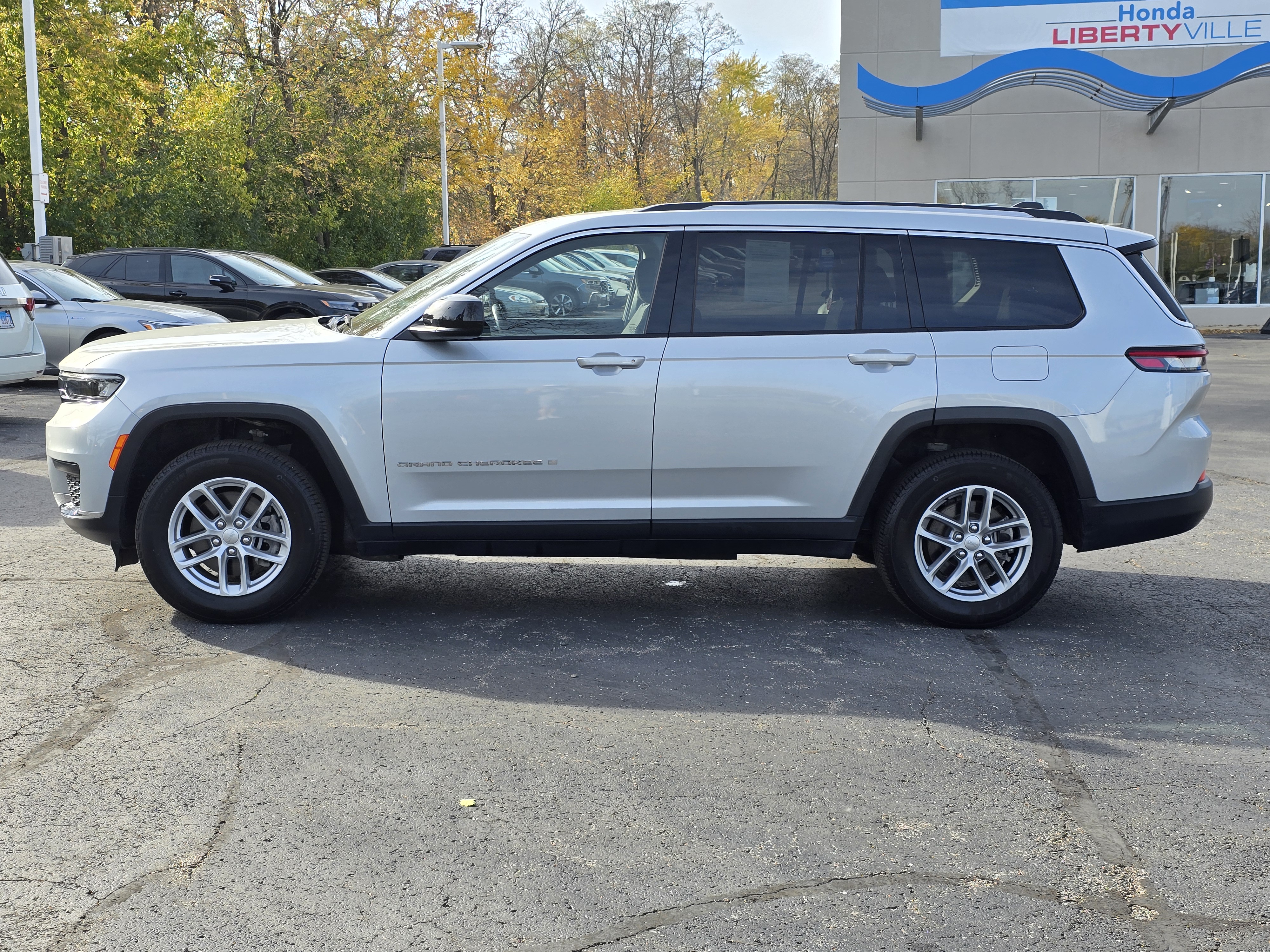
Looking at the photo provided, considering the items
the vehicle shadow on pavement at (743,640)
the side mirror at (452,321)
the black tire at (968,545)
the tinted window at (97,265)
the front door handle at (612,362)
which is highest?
the tinted window at (97,265)

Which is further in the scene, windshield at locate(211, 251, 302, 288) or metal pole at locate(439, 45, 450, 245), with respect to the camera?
metal pole at locate(439, 45, 450, 245)

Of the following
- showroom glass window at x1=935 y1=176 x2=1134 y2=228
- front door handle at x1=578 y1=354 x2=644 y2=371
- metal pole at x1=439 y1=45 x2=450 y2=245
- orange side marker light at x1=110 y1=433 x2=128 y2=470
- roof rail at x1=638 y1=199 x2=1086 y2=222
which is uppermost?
metal pole at x1=439 y1=45 x2=450 y2=245

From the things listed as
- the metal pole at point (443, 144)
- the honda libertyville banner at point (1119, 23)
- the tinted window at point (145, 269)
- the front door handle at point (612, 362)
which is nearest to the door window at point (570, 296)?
the front door handle at point (612, 362)

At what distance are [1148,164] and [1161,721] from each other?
27288mm

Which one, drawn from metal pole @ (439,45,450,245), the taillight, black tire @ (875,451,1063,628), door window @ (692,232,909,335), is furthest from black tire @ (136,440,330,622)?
metal pole @ (439,45,450,245)

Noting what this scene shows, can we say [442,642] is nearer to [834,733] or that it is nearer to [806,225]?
[834,733]

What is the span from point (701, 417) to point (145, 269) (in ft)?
45.0

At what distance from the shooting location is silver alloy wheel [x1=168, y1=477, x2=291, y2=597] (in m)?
5.49

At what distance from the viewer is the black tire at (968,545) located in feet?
18.1

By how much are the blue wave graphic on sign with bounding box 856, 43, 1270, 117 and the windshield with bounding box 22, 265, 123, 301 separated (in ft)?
62.1

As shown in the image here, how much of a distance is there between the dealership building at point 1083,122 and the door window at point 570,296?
80.7 feet

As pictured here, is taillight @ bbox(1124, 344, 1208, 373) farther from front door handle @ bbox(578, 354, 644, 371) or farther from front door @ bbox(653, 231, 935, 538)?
front door handle @ bbox(578, 354, 644, 371)

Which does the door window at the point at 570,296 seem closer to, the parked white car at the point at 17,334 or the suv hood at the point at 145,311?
the parked white car at the point at 17,334

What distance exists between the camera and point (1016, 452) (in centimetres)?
573
